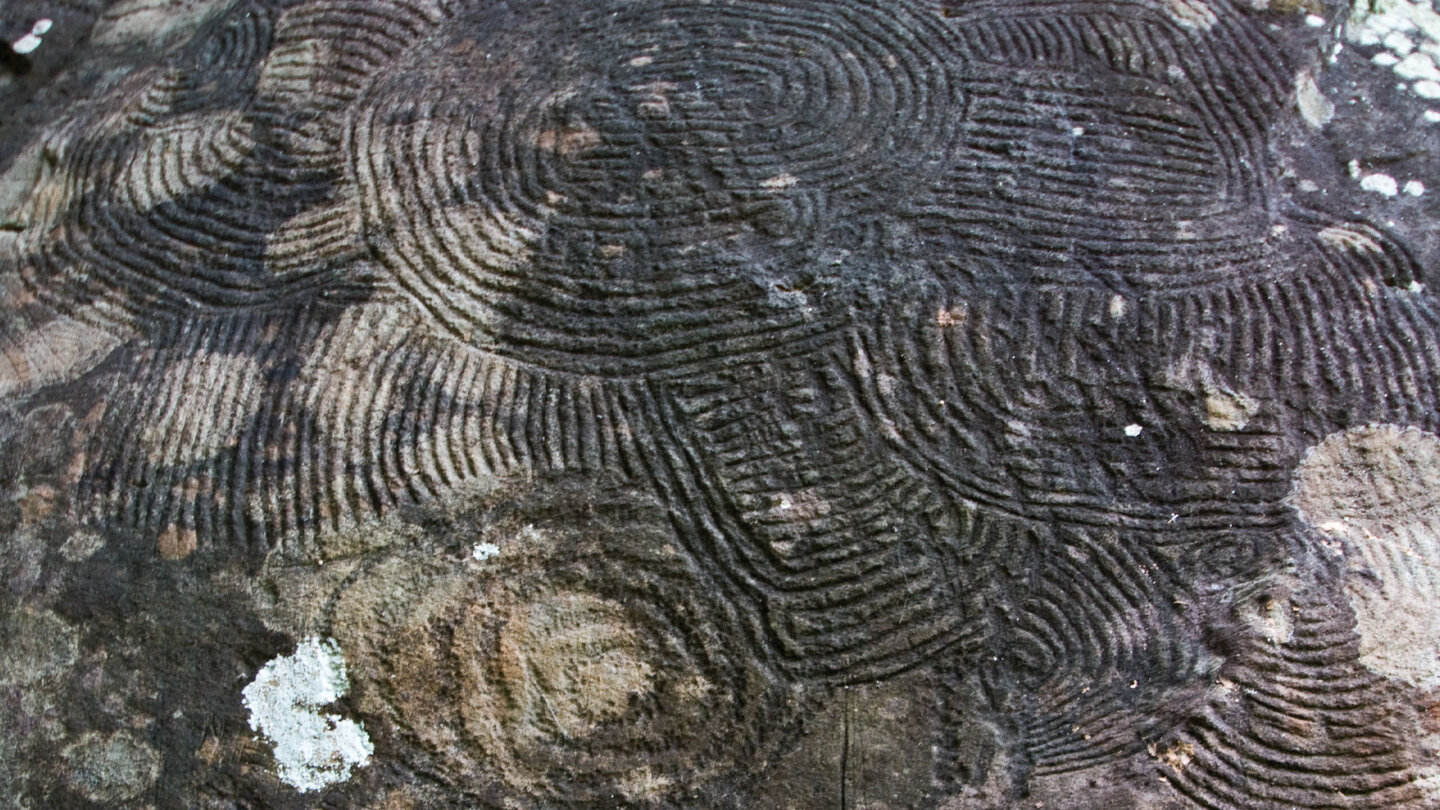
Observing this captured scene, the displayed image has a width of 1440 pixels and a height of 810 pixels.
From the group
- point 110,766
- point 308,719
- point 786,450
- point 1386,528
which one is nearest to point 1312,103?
point 1386,528

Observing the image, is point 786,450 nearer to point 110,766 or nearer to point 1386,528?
point 1386,528

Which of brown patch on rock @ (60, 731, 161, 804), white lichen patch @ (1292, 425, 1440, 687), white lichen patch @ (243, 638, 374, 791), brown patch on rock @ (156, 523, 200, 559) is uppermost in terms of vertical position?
white lichen patch @ (1292, 425, 1440, 687)

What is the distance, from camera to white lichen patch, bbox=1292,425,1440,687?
2.06 metres

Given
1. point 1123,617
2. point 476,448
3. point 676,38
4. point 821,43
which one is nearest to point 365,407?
point 476,448

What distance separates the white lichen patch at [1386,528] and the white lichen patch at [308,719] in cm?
200

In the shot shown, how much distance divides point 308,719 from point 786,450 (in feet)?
3.72

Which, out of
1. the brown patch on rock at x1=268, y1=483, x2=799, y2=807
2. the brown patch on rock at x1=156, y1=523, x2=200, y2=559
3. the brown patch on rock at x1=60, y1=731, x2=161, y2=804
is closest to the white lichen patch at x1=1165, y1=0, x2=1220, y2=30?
the brown patch on rock at x1=268, y1=483, x2=799, y2=807

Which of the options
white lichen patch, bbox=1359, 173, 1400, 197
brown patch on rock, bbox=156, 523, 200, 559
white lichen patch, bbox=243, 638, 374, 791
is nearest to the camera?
white lichen patch, bbox=243, 638, 374, 791

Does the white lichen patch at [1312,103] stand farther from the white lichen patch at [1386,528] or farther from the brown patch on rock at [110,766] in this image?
the brown patch on rock at [110,766]

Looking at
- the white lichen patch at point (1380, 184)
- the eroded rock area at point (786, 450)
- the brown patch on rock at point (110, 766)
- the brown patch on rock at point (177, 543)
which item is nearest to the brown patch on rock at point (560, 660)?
the eroded rock area at point (786, 450)

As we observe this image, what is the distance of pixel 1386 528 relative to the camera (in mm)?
2135

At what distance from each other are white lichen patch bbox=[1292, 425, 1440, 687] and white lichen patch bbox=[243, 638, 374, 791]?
200 centimetres

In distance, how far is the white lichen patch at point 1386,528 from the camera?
2061 mm

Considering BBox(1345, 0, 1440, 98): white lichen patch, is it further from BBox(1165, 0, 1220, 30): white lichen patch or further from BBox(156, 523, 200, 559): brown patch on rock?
BBox(156, 523, 200, 559): brown patch on rock
